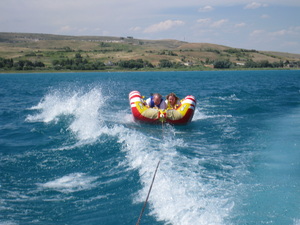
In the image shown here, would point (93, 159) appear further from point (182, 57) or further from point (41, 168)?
point (182, 57)

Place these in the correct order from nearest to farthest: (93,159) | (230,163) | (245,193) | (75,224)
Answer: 1. (75,224)
2. (245,193)
3. (230,163)
4. (93,159)

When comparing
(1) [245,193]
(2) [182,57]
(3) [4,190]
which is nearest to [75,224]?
(3) [4,190]

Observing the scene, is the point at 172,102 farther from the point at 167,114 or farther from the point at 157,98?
the point at 167,114

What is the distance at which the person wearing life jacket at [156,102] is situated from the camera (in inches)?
539

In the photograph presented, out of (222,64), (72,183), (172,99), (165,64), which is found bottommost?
(72,183)

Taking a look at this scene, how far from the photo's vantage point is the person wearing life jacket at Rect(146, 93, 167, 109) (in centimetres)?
1368

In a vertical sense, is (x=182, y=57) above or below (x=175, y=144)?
above

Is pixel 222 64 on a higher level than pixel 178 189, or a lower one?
higher

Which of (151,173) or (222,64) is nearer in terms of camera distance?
(151,173)

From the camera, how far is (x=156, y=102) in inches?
542

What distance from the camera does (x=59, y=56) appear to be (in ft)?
353

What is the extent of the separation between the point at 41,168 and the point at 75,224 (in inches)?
127

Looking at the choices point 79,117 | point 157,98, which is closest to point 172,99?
point 157,98

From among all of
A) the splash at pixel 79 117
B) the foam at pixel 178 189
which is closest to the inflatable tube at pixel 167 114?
the splash at pixel 79 117
